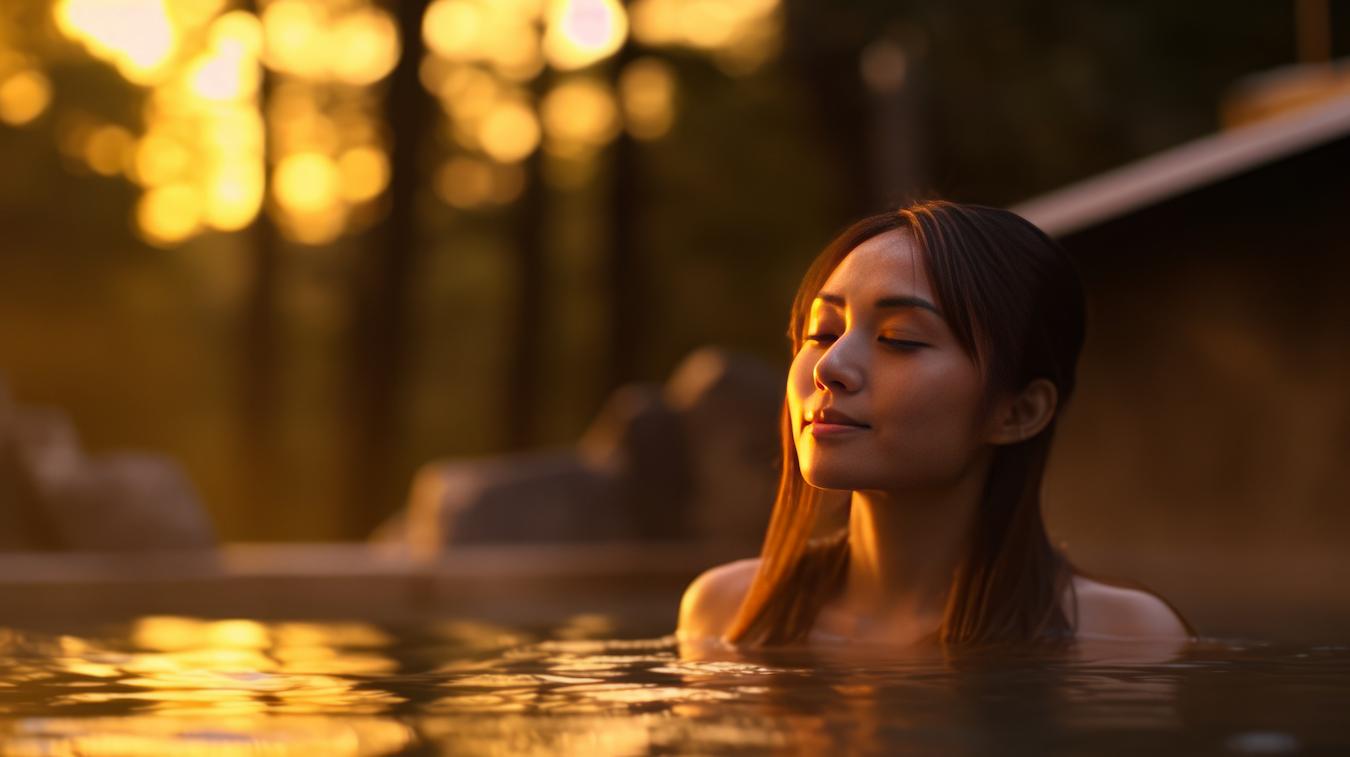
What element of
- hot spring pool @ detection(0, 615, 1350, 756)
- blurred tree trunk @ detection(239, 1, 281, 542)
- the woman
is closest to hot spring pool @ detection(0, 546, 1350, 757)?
hot spring pool @ detection(0, 615, 1350, 756)

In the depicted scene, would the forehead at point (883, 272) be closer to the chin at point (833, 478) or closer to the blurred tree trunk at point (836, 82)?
the chin at point (833, 478)

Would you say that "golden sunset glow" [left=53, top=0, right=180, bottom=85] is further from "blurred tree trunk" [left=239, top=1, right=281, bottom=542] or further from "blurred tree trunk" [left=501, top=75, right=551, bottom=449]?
"blurred tree trunk" [left=501, top=75, right=551, bottom=449]

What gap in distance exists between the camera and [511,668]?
12.6 feet

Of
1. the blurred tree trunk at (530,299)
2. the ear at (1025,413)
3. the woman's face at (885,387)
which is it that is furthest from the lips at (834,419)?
the blurred tree trunk at (530,299)

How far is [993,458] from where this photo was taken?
11.7 feet

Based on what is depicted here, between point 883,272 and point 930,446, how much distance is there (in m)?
0.33

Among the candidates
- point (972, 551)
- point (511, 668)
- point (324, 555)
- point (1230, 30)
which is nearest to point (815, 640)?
point (972, 551)

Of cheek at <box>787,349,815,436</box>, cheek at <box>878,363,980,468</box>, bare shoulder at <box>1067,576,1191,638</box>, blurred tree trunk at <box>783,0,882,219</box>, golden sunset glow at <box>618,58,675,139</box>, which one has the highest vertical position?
golden sunset glow at <box>618,58,675,139</box>

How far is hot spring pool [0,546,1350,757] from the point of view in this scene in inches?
92.7

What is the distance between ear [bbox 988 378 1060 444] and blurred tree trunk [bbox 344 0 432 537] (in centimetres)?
1755

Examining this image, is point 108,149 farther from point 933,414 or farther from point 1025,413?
point 933,414

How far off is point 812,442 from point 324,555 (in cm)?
949

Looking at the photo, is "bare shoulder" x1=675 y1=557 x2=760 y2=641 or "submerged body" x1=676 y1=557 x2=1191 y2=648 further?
"bare shoulder" x1=675 y1=557 x2=760 y2=641

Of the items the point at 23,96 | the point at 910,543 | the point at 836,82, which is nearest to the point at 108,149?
the point at 23,96
